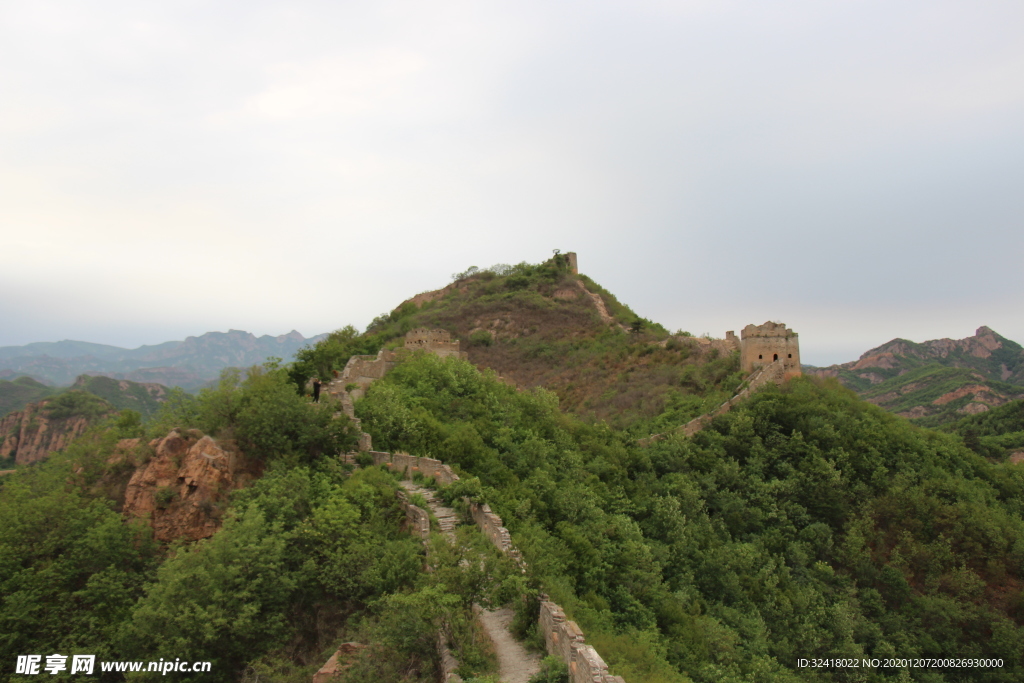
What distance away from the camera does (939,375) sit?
86.2m

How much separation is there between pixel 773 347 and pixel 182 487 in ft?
92.1

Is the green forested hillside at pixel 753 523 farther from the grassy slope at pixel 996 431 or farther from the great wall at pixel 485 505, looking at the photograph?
the grassy slope at pixel 996 431

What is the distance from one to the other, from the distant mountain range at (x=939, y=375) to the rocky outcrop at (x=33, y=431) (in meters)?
89.3

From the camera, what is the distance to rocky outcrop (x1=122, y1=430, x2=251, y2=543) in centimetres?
1373

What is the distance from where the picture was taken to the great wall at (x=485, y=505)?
8.96 metres

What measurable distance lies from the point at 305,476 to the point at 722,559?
1476 centimetres

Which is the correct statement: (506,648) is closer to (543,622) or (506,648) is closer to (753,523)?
(543,622)

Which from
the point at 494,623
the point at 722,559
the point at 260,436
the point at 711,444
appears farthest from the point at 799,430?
the point at 260,436

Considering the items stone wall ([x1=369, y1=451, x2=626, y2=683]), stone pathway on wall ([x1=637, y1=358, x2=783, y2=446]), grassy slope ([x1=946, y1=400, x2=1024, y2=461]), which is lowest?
grassy slope ([x1=946, y1=400, x2=1024, y2=461])

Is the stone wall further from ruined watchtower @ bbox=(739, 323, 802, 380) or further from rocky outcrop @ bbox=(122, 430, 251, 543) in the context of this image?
ruined watchtower @ bbox=(739, 323, 802, 380)

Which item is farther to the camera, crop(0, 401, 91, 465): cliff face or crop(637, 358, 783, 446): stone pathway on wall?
crop(0, 401, 91, 465): cliff face

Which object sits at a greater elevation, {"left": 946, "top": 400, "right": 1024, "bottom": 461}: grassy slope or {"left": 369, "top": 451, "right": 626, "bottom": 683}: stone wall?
{"left": 369, "top": 451, "right": 626, "bottom": 683}: stone wall

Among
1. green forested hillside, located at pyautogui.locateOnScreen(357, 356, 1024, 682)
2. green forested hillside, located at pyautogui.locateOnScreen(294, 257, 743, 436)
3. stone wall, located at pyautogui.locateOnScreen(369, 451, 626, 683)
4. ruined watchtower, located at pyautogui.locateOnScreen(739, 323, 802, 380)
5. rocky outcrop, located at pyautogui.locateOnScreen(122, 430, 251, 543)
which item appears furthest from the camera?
green forested hillside, located at pyautogui.locateOnScreen(294, 257, 743, 436)

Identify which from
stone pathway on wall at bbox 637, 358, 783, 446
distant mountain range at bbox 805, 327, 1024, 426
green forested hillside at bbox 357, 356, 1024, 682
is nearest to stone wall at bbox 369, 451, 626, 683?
green forested hillside at bbox 357, 356, 1024, 682
